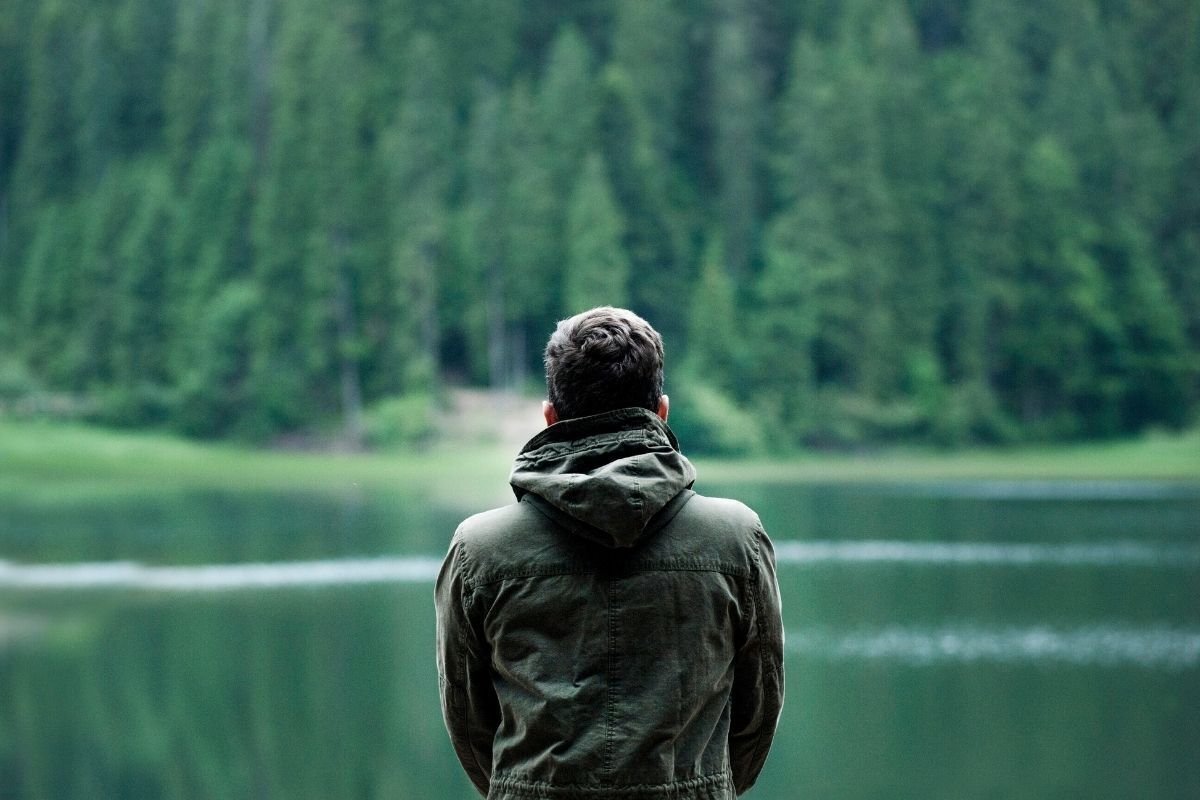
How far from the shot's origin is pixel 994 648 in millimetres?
13367

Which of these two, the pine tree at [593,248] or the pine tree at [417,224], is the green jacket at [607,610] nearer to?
the pine tree at [593,248]

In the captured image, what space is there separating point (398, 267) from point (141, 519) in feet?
59.8

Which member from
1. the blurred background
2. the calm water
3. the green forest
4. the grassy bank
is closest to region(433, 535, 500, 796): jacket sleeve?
the calm water

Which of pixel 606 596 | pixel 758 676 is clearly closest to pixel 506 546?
pixel 606 596

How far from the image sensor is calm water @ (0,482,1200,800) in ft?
31.9

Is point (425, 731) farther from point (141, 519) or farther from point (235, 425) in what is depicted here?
point (235, 425)

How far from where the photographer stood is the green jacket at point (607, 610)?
1.83 m

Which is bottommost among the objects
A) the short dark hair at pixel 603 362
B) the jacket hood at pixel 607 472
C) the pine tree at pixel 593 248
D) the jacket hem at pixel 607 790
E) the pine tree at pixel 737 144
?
the jacket hem at pixel 607 790

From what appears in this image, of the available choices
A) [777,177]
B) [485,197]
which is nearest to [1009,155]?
[777,177]

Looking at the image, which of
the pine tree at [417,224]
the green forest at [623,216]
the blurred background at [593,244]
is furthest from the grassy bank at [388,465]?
the pine tree at [417,224]

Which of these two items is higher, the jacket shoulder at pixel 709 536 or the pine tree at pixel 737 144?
the pine tree at pixel 737 144

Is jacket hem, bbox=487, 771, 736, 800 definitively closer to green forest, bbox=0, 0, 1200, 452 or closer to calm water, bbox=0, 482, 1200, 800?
calm water, bbox=0, 482, 1200, 800

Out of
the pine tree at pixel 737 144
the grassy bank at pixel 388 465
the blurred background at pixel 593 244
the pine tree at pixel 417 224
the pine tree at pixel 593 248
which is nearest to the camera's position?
the grassy bank at pixel 388 465

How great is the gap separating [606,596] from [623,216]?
133ft
